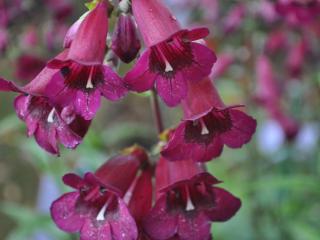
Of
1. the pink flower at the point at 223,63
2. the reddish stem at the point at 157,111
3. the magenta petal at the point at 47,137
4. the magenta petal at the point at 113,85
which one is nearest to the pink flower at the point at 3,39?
the pink flower at the point at 223,63

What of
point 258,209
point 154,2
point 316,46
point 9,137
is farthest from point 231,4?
point 154,2

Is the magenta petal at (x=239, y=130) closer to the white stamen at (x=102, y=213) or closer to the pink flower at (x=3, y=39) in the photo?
the white stamen at (x=102, y=213)

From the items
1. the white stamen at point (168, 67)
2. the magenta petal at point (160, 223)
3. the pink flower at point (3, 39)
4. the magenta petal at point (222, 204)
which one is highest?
the white stamen at point (168, 67)

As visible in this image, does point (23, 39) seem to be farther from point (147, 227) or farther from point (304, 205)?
point (147, 227)

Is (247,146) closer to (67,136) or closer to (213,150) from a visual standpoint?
(213,150)

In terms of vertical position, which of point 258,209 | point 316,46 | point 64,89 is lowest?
point 258,209

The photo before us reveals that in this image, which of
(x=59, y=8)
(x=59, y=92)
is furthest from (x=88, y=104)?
(x=59, y=8)

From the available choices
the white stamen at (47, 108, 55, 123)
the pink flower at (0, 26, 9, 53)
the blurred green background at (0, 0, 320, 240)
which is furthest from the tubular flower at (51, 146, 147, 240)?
the pink flower at (0, 26, 9, 53)

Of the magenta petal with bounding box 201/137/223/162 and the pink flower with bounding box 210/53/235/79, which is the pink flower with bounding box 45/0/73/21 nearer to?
the pink flower with bounding box 210/53/235/79
